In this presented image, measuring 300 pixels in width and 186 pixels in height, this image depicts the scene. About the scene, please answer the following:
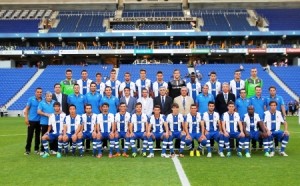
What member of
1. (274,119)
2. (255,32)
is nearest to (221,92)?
(274,119)

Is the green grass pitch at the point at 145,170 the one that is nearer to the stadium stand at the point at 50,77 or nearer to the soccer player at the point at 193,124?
the soccer player at the point at 193,124

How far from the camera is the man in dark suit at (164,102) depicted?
11281 millimetres

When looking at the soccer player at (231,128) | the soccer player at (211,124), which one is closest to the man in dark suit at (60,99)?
the soccer player at (211,124)

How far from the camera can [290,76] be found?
40.1 m

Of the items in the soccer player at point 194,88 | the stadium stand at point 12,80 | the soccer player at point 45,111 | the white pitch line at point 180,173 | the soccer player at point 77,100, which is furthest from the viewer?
the stadium stand at point 12,80

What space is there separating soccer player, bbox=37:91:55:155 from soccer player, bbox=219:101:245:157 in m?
4.10

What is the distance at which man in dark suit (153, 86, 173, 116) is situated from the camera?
444 inches

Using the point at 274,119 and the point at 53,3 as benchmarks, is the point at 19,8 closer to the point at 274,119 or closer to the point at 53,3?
the point at 53,3

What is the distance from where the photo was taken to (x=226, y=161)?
→ 9805 millimetres

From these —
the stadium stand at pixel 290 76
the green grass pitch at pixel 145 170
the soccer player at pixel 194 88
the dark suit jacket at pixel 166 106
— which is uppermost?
the stadium stand at pixel 290 76

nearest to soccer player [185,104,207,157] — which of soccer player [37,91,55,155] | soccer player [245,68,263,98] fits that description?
soccer player [245,68,263,98]

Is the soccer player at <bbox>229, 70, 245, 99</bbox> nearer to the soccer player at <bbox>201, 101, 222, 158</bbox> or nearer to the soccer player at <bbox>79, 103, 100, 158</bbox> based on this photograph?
the soccer player at <bbox>201, 101, 222, 158</bbox>

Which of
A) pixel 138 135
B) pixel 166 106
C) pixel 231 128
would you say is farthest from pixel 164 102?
pixel 231 128

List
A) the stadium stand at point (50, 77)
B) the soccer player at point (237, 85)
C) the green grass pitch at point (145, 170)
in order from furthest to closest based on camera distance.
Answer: the stadium stand at point (50, 77) < the soccer player at point (237, 85) < the green grass pitch at point (145, 170)
